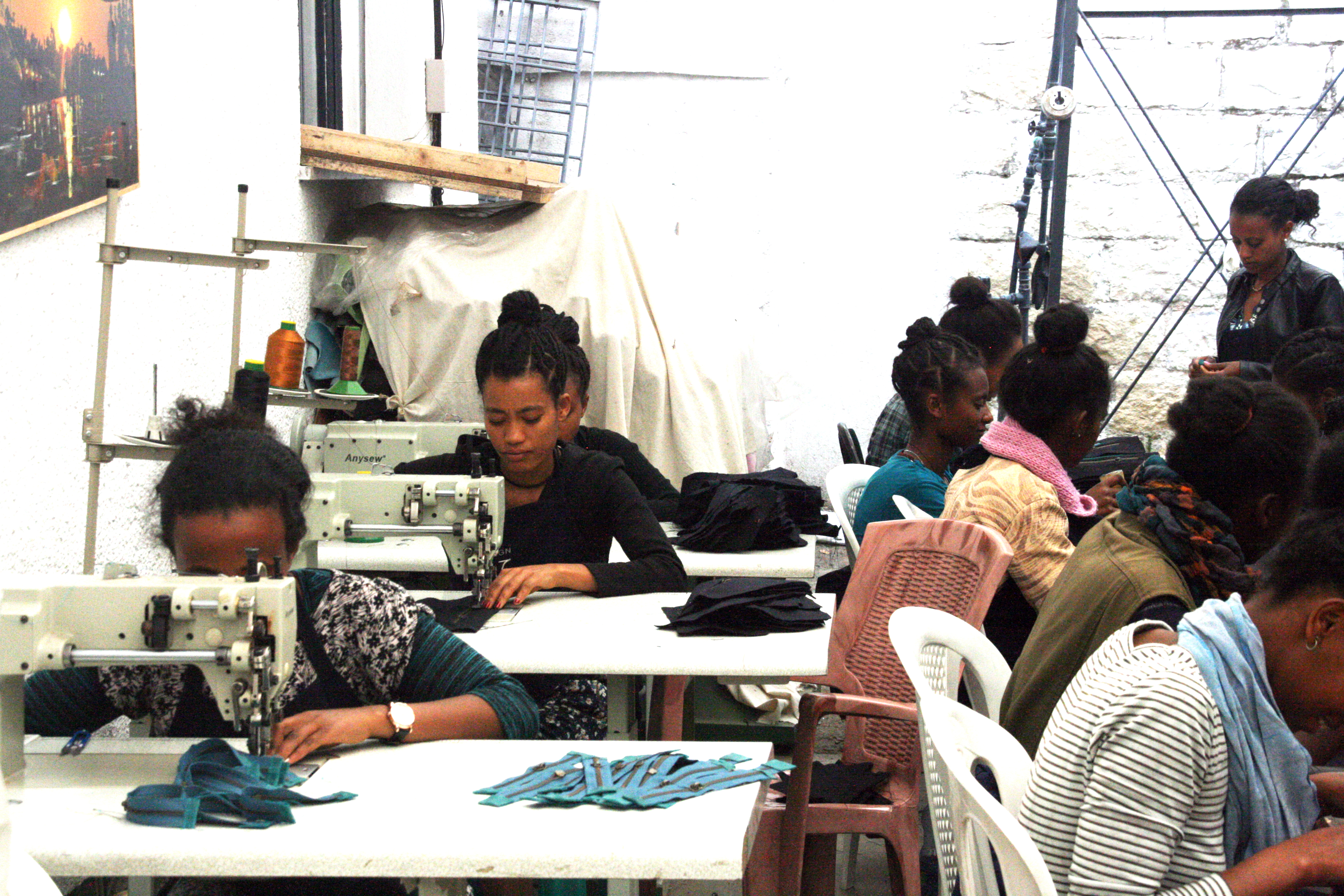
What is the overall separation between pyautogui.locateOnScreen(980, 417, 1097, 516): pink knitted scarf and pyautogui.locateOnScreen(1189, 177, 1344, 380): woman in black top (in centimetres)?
150

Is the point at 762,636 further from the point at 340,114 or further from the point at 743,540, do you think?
the point at 340,114

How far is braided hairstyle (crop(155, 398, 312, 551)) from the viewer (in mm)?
1866

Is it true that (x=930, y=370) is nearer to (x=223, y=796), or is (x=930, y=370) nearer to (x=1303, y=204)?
(x=1303, y=204)

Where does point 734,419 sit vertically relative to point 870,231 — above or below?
below

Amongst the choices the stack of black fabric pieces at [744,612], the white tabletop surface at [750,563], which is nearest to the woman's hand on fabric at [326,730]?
the stack of black fabric pieces at [744,612]

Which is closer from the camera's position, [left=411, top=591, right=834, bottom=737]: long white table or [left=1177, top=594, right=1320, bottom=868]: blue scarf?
[left=1177, top=594, right=1320, bottom=868]: blue scarf

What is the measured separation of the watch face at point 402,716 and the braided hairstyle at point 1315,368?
234 cm

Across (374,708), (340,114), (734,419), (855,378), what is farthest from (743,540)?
(855,378)

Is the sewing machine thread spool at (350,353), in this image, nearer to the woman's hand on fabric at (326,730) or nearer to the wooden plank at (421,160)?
the wooden plank at (421,160)

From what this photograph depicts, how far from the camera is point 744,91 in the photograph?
6891 mm

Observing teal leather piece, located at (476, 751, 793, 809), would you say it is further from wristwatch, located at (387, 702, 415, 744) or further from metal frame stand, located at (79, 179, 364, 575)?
metal frame stand, located at (79, 179, 364, 575)

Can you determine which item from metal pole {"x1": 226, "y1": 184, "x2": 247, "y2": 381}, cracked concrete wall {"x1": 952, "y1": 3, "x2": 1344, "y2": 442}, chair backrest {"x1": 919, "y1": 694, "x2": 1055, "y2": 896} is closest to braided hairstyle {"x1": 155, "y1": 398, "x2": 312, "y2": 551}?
metal pole {"x1": 226, "y1": 184, "x2": 247, "y2": 381}

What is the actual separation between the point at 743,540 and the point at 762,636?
1.13m

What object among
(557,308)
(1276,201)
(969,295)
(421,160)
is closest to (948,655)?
(969,295)
